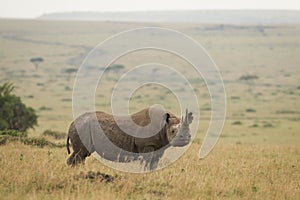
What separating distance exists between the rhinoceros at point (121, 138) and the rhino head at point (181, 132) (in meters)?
0.11

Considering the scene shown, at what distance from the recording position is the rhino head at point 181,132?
11023 mm

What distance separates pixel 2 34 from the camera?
17362 cm

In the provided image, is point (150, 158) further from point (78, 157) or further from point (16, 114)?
point (16, 114)

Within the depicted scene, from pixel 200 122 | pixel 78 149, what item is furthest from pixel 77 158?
pixel 200 122

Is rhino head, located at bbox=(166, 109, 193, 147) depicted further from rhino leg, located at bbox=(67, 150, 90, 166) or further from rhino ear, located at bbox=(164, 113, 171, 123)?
rhino leg, located at bbox=(67, 150, 90, 166)

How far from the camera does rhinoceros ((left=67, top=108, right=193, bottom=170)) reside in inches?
460

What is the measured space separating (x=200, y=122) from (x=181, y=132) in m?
36.7

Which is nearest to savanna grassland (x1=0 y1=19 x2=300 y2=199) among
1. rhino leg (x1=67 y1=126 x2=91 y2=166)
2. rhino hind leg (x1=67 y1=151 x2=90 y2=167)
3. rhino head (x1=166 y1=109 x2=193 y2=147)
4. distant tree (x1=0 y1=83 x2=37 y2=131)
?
rhino hind leg (x1=67 y1=151 x2=90 y2=167)

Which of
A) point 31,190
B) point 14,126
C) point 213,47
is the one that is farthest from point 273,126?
point 213,47

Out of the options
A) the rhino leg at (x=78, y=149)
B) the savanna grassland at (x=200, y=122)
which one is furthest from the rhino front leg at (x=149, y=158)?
the rhino leg at (x=78, y=149)

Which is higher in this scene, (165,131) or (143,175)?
(165,131)

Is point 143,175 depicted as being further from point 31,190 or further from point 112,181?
point 31,190

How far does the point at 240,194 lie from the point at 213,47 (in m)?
140

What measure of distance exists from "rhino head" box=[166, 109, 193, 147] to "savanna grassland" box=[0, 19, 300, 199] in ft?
2.36
